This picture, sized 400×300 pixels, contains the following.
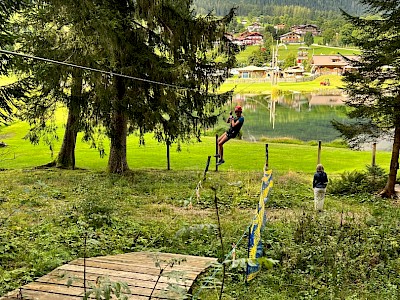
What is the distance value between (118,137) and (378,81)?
869cm

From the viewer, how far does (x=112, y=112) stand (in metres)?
13.3

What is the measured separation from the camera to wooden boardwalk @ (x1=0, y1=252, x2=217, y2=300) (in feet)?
12.8

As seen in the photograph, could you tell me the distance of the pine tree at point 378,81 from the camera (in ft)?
41.4

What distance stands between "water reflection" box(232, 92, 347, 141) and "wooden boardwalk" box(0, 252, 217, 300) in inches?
793

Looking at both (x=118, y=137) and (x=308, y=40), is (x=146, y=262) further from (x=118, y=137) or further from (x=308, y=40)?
(x=308, y=40)

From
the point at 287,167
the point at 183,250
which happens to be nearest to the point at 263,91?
the point at 287,167

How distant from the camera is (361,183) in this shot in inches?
563

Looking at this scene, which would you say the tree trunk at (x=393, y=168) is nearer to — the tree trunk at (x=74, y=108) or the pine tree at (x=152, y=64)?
the pine tree at (x=152, y=64)

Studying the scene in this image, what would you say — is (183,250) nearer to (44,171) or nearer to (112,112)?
(112,112)

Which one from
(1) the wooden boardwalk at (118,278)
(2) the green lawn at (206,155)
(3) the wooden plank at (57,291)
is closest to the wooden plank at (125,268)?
(1) the wooden boardwalk at (118,278)

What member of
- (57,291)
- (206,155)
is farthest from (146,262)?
(206,155)

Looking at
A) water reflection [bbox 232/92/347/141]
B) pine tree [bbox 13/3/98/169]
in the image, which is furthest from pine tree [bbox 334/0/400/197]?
water reflection [bbox 232/92/347/141]

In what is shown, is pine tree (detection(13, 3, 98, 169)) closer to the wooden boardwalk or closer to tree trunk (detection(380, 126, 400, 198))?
the wooden boardwalk

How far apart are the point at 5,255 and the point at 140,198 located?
546cm
